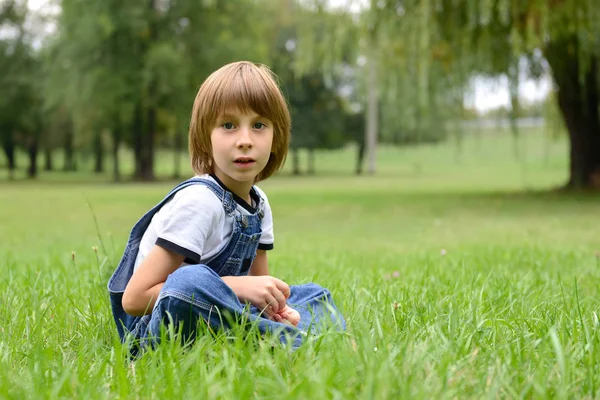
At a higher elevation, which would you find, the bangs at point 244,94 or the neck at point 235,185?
the bangs at point 244,94

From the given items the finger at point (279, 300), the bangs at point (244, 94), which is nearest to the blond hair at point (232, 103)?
the bangs at point (244, 94)

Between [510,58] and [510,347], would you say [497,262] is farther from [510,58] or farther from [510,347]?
[510,58]

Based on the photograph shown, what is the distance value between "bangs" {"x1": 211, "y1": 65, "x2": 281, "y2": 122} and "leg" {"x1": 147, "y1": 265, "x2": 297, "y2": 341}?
54cm

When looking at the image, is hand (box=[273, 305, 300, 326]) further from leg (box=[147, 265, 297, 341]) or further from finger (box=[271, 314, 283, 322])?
leg (box=[147, 265, 297, 341])

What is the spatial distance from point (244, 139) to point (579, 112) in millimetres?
13631

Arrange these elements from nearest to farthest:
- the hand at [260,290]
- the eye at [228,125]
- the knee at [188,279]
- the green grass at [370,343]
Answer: the green grass at [370,343] → the knee at [188,279] → the hand at [260,290] → the eye at [228,125]

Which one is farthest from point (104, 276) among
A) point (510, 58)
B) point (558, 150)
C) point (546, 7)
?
point (558, 150)

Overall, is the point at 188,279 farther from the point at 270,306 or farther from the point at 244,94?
the point at 244,94

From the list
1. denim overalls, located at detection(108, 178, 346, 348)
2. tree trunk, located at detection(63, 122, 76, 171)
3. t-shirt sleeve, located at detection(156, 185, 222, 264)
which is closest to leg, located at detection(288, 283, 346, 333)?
denim overalls, located at detection(108, 178, 346, 348)

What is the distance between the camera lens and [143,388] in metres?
1.64

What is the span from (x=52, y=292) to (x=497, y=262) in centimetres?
287

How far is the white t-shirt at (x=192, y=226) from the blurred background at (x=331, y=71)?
94cm

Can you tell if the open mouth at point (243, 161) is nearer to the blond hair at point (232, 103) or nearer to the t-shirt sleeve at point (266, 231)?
the blond hair at point (232, 103)

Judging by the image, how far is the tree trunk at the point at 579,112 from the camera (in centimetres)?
1346
